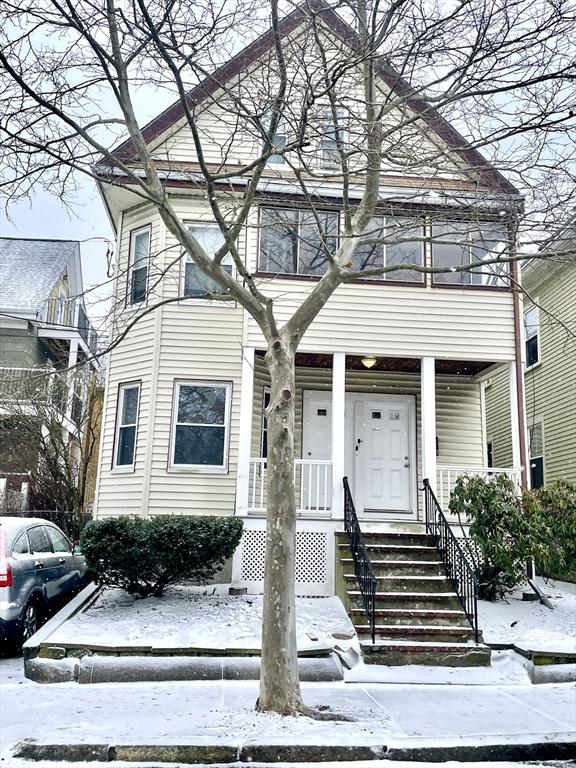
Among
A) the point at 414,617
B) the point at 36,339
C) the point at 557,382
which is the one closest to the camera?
the point at 414,617

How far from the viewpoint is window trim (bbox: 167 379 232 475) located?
436 inches

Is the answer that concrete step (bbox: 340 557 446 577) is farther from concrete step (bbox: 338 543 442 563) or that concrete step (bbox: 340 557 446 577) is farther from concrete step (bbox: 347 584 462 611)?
concrete step (bbox: 347 584 462 611)

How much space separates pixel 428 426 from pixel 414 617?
12.1ft

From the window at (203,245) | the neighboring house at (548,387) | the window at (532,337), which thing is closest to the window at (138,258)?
the window at (203,245)

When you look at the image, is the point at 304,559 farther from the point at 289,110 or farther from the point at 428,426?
the point at 289,110

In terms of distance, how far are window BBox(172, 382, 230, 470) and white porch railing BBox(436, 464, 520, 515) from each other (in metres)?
3.65

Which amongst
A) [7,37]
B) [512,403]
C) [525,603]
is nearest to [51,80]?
[7,37]

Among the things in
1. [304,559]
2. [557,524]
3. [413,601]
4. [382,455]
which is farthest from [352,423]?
[413,601]

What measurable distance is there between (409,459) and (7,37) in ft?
29.7

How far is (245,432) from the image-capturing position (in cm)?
1059

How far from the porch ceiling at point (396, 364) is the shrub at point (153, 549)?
406cm

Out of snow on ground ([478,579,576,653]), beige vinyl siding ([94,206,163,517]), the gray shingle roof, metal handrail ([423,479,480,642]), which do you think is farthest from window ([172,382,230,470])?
the gray shingle roof

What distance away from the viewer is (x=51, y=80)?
7348 millimetres

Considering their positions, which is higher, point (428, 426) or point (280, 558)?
point (428, 426)
